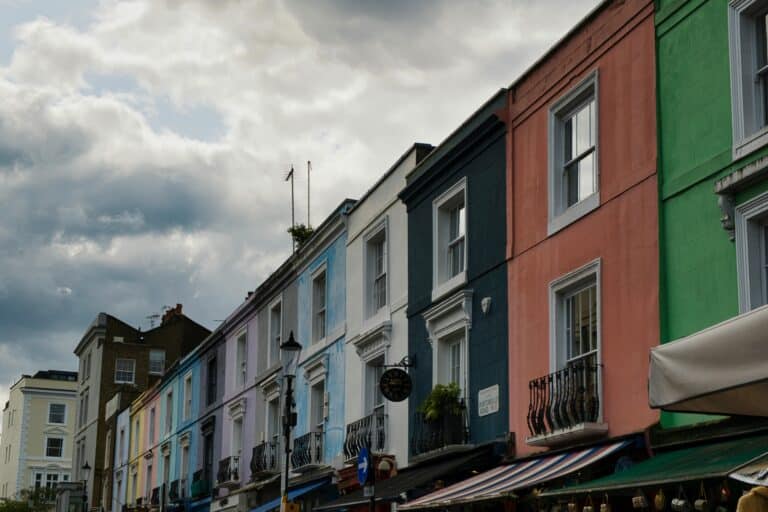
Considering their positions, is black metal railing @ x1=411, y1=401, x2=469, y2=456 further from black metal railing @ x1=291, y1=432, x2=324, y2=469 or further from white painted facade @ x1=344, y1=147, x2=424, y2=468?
black metal railing @ x1=291, y1=432, x2=324, y2=469

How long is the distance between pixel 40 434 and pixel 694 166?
7672 centimetres

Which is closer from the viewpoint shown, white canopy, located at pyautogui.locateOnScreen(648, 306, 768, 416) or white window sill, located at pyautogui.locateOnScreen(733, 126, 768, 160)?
white canopy, located at pyautogui.locateOnScreen(648, 306, 768, 416)

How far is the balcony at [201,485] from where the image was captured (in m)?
Result: 37.0

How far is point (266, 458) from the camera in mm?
30312

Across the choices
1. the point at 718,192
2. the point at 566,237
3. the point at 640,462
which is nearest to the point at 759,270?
the point at 718,192

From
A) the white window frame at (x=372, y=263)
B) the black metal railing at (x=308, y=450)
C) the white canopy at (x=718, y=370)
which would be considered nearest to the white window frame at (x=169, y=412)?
the black metal railing at (x=308, y=450)

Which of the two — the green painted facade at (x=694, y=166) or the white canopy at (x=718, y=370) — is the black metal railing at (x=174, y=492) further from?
the white canopy at (x=718, y=370)

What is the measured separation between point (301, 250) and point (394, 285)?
254 inches

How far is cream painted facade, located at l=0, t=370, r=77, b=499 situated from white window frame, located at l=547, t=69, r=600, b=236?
7079 cm

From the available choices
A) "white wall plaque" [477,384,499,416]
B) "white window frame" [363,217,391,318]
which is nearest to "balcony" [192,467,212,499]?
"white window frame" [363,217,391,318]

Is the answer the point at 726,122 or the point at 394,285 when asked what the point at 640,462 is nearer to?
the point at 726,122

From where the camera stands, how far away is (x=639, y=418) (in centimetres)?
1443

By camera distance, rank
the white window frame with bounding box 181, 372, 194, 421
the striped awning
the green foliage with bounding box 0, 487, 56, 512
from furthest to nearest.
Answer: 1. the green foliage with bounding box 0, 487, 56, 512
2. the white window frame with bounding box 181, 372, 194, 421
3. the striped awning

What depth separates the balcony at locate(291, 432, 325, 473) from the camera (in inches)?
1040
